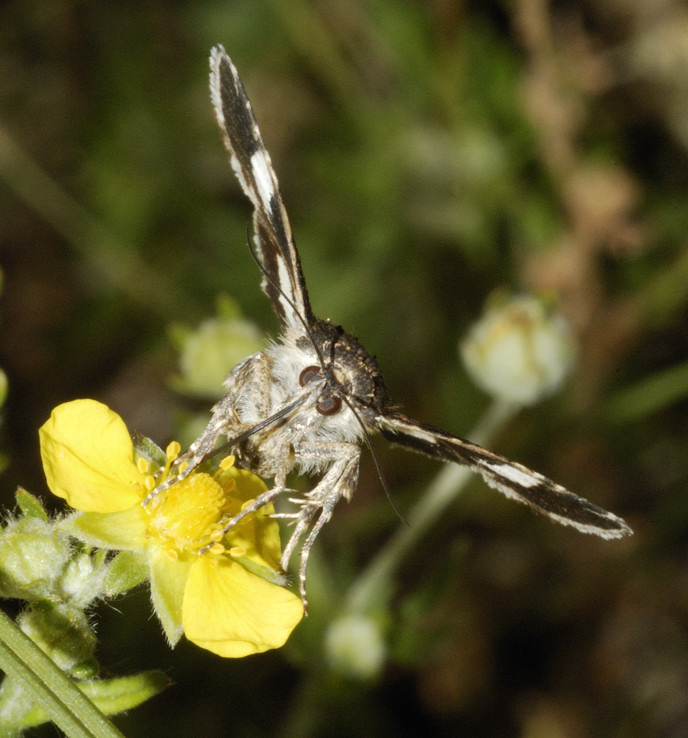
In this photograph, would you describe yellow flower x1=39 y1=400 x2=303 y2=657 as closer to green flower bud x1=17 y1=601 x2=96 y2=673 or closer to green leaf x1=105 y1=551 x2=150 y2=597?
green leaf x1=105 y1=551 x2=150 y2=597

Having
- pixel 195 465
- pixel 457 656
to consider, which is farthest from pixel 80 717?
pixel 457 656

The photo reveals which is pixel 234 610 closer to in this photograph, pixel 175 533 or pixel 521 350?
pixel 175 533

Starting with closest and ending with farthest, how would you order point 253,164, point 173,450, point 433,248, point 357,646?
point 173,450 → point 253,164 → point 357,646 → point 433,248

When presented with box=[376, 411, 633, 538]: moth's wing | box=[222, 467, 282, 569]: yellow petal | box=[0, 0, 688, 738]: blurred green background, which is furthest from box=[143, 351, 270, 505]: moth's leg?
box=[0, 0, 688, 738]: blurred green background

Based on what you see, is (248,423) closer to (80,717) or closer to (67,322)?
(80,717)

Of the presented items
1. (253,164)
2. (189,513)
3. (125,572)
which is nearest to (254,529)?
(189,513)

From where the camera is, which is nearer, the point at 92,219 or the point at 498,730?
the point at 498,730

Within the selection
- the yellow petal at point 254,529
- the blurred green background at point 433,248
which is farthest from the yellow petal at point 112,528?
the blurred green background at point 433,248
